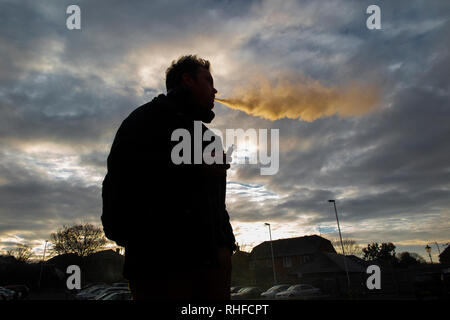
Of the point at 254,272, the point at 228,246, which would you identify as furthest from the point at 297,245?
the point at 228,246

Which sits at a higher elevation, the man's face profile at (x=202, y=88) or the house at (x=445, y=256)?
the man's face profile at (x=202, y=88)

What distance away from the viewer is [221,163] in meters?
1.66

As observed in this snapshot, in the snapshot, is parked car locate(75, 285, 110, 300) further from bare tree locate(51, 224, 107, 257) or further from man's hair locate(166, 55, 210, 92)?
man's hair locate(166, 55, 210, 92)

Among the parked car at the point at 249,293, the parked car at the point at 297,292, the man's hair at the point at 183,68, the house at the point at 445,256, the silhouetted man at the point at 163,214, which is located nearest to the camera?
the silhouetted man at the point at 163,214

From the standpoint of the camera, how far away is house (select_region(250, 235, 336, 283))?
6950cm

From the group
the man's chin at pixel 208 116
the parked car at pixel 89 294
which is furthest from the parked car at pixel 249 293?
the man's chin at pixel 208 116

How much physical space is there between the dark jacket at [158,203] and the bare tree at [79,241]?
63.1 metres

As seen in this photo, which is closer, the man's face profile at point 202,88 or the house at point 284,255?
the man's face profile at point 202,88

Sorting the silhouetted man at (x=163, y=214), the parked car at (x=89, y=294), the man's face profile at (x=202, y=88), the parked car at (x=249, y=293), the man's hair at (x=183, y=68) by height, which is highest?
the man's hair at (x=183, y=68)

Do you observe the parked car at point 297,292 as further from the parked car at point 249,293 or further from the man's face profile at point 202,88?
the man's face profile at point 202,88

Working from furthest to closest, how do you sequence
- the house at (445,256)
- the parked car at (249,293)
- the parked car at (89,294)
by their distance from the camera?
the house at (445,256) < the parked car at (249,293) < the parked car at (89,294)

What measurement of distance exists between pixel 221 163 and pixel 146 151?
1.43 feet

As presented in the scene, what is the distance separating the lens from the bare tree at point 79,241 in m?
56.8
